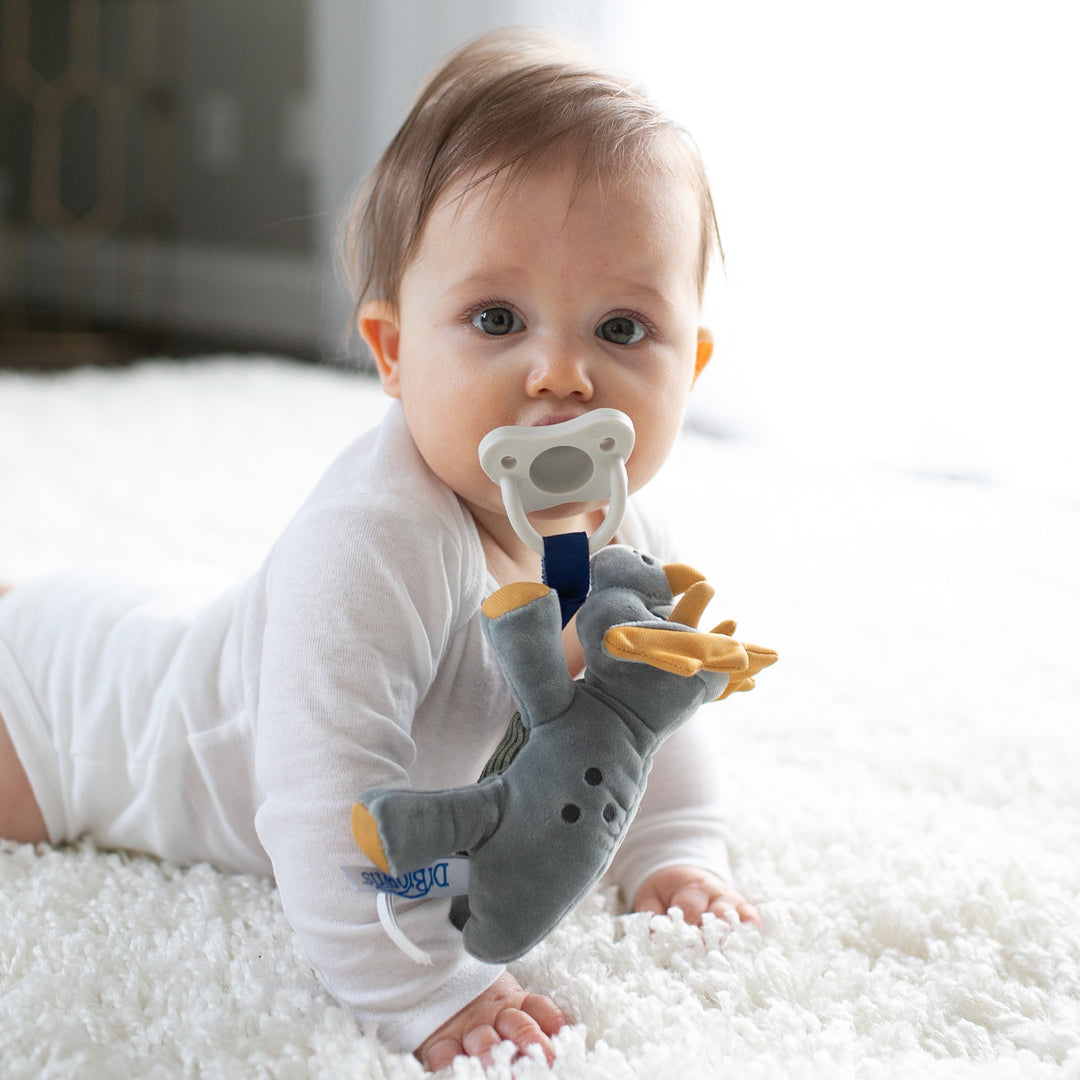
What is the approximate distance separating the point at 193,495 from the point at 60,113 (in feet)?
8.29

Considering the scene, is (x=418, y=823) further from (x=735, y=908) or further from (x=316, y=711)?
(x=735, y=908)

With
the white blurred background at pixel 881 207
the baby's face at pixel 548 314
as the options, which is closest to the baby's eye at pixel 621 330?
the baby's face at pixel 548 314

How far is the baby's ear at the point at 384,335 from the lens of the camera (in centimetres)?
80

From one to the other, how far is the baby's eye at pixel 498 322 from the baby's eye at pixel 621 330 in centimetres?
5

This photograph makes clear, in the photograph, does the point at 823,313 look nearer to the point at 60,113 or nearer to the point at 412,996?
the point at 412,996

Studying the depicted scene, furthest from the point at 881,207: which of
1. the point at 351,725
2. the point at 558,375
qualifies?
the point at 351,725

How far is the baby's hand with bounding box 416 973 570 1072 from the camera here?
2.06 feet

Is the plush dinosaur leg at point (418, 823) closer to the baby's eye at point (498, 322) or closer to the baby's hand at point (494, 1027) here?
the baby's hand at point (494, 1027)

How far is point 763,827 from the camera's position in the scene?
88cm

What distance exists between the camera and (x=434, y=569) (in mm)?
695

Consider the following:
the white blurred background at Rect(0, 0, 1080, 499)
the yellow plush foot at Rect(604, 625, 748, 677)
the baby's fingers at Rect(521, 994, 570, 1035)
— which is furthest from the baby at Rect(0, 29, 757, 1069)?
the white blurred background at Rect(0, 0, 1080, 499)

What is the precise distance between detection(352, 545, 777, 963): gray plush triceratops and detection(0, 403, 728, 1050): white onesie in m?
0.07

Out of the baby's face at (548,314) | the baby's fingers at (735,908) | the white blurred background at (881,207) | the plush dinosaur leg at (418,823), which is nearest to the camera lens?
the plush dinosaur leg at (418,823)

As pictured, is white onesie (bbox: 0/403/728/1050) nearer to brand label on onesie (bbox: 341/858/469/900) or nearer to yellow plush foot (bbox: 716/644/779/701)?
brand label on onesie (bbox: 341/858/469/900)
